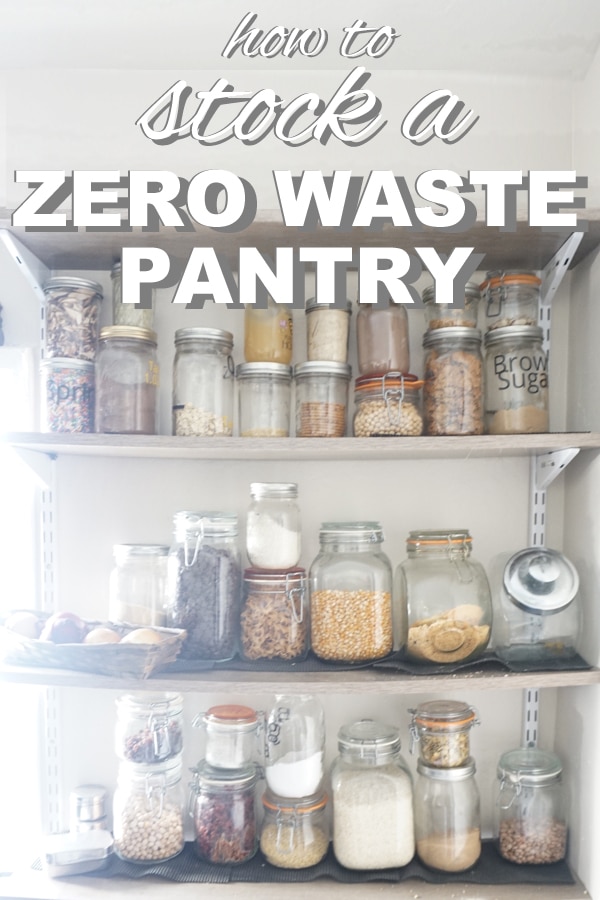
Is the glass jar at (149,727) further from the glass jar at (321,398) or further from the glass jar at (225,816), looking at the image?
the glass jar at (321,398)

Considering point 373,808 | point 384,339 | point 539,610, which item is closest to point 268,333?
point 384,339

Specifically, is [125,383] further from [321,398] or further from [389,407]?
[389,407]

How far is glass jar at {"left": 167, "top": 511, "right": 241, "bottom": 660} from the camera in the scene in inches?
50.0

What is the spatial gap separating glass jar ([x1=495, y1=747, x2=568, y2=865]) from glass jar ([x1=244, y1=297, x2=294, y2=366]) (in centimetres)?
87

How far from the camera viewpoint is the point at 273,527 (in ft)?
4.24

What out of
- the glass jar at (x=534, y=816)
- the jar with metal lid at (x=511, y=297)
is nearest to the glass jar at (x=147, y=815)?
the glass jar at (x=534, y=816)

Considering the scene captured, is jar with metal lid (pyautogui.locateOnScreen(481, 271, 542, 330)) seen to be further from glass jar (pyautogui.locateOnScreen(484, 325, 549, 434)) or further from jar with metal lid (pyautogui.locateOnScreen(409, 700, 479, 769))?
jar with metal lid (pyautogui.locateOnScreen(409, 700, 479, 769))

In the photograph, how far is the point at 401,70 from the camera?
56.3 inches

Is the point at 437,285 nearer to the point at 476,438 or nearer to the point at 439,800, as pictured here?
the point at 476,438

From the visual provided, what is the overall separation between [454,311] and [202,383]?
471 millimetres

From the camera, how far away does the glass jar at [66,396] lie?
125cm

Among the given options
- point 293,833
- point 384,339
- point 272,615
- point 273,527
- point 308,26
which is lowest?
point 293,833

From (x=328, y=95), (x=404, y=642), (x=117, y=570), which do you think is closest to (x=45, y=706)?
(x=117, y=570)

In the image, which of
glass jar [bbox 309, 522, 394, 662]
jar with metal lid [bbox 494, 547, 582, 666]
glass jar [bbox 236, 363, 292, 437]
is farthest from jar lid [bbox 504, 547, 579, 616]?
glass jar [bbox 236, 363, 292, 437]
